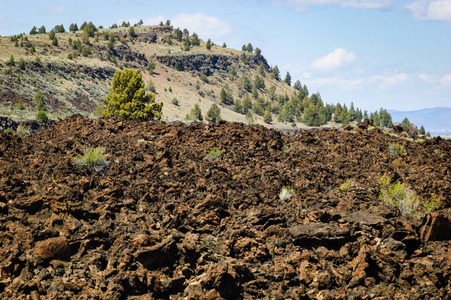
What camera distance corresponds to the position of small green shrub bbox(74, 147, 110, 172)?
10.7 m

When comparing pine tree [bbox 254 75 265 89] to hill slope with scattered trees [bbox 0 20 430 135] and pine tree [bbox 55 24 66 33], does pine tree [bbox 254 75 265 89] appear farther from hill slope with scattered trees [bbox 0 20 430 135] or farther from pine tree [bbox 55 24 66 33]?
pine tree [bbox 55 24 66 33]

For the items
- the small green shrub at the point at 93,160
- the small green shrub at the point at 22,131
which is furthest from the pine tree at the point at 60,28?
the small green shrub at the point at 93,160

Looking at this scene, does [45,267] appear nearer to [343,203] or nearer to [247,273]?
[247,273]

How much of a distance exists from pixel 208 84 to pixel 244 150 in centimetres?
16152

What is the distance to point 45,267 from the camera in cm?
571

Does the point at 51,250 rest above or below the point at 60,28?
below

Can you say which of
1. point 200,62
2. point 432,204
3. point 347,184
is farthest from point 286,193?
point 200,62

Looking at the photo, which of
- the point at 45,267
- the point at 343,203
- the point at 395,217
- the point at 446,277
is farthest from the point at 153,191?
the point at 446,277

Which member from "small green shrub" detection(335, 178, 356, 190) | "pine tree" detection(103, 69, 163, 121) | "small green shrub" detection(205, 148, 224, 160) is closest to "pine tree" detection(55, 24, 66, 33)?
"pine tree" detection(103, 69, 163, 121)

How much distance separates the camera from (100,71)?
121375 millimetres

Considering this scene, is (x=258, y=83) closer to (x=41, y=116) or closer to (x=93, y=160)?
(x=41, y=116)

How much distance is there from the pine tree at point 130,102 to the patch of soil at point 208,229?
89.7 ft

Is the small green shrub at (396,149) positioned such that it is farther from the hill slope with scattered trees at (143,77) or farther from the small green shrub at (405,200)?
the hill slope with scattered trees at (143,77)

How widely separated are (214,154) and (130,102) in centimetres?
3022
